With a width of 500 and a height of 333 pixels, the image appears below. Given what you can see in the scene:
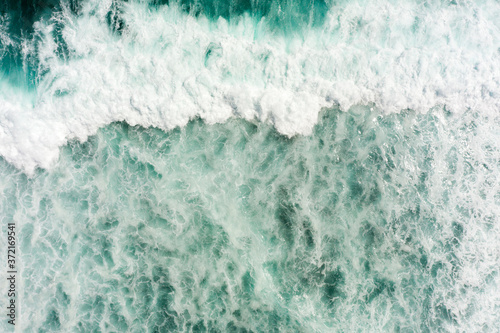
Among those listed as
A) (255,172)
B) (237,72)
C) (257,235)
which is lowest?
(257,235)

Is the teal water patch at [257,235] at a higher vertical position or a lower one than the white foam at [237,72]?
lower

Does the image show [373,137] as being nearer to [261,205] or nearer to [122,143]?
[261,205]

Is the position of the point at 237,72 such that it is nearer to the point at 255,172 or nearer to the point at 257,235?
the point at 255,172

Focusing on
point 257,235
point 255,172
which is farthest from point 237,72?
point 257,235

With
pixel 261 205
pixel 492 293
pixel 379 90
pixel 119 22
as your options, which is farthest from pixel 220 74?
pixel 492 293

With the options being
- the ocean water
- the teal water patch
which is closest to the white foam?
the ocean water

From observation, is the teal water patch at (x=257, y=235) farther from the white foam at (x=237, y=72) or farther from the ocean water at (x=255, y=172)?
the white foam at (x=237, y=72)

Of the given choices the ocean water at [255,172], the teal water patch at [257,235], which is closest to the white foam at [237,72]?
the ocean water at [255,172]
